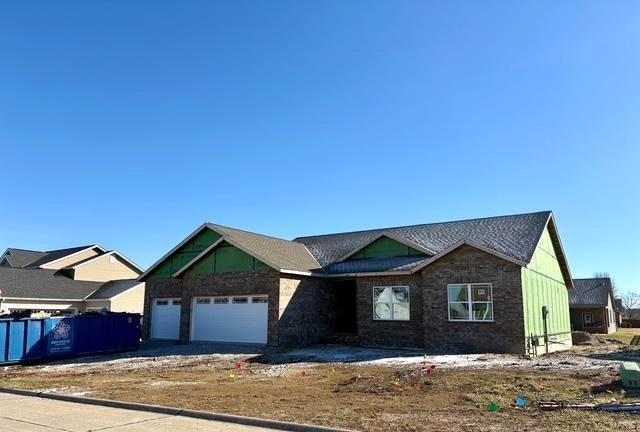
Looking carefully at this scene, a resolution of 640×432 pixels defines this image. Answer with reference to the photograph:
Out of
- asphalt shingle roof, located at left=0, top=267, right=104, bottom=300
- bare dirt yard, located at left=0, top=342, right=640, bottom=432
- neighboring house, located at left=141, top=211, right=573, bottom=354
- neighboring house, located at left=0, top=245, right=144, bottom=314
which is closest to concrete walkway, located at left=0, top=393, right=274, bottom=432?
bare dirt yard, located at left=0, top=342, right=640, bottom=432

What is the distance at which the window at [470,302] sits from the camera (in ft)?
67.5

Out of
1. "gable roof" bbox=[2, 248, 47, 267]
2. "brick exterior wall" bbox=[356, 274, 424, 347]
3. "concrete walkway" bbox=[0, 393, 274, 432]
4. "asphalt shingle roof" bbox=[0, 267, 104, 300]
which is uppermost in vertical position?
"gable roof" bbox=[2, 248, 47, 267]

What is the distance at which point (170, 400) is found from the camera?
11016 mm

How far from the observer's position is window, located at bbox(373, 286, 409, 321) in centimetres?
2284

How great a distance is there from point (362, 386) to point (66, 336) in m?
14.2

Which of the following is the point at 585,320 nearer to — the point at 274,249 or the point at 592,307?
the point at 592,307

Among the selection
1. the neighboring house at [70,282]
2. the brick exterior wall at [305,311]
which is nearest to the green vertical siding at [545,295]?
the brick exterior wall at [305,311]

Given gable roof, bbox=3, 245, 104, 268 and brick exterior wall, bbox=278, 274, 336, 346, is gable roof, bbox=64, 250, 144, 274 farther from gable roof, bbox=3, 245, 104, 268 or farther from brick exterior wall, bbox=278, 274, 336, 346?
brick exterior wall, bbox=278, 274, 336, 346

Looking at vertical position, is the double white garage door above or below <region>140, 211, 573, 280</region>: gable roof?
below

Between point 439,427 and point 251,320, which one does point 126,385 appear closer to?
point 439,427

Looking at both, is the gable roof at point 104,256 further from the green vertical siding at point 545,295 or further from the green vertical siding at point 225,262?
the green vertical siding at point 545,295

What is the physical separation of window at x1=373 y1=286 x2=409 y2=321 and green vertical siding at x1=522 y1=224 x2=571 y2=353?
4833mm

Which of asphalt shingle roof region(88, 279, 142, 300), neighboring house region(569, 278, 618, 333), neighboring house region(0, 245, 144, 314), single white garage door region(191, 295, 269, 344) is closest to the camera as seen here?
single white garage door region(191, 295, 269, 344)

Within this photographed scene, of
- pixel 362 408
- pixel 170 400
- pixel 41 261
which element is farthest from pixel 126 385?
pixel 41 261
